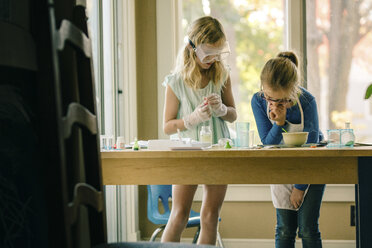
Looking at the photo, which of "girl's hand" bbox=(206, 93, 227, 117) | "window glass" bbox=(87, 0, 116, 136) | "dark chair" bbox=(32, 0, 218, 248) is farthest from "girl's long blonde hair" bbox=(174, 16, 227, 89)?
"dark chair" bbox=(32, 0, 218, 248)

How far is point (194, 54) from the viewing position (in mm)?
2092

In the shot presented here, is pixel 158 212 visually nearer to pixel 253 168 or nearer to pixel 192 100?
pixel 192 100

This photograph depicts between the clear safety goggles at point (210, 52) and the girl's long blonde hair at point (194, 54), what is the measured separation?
0.02 metres

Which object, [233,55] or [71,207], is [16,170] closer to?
[71,207]

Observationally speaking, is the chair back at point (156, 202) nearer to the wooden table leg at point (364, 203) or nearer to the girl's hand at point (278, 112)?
the girl's hand at point (278, 112)

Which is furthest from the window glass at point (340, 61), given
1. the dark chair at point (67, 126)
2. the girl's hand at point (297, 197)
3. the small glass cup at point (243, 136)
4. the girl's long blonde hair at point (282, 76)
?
the dark chair at point (67, 126)

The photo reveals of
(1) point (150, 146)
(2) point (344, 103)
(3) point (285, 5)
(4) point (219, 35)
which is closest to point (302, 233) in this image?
(1) point (150, 146)

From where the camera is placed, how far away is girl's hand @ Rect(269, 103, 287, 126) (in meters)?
1.90

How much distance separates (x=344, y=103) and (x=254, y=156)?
2045mm

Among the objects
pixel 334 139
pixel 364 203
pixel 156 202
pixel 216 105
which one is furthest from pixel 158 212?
pixel 364 203

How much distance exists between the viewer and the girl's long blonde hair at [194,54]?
79.6 inches

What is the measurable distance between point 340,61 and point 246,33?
29.0 inches

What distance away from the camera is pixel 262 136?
2029mm

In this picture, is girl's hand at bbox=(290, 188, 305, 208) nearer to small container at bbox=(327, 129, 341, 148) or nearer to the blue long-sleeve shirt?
the blue long-sleeve shirt
